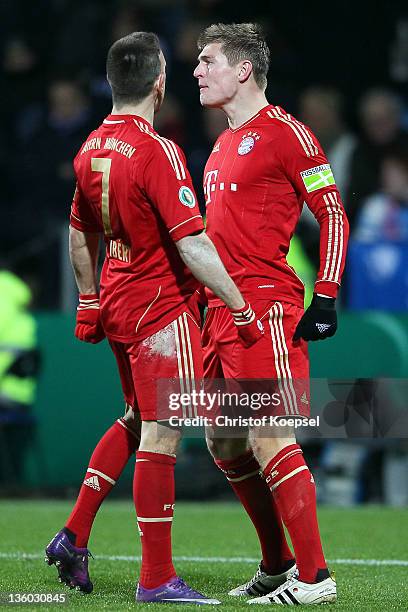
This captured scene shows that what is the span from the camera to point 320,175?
15.9 ft

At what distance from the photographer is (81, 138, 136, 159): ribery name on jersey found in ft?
15.6

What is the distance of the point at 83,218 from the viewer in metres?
5.18

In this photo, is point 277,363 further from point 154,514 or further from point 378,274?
point 378,274

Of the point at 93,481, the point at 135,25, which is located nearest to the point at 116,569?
the point at 93,481

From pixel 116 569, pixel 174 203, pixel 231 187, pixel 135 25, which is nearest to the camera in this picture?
pixel 174 203

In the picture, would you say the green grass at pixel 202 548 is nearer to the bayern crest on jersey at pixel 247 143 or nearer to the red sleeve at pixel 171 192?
the red sleeve at pixel 171 192

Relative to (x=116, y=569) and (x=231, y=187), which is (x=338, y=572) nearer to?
(x=116, y=569)

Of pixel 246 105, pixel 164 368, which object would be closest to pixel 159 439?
pixel 164 368

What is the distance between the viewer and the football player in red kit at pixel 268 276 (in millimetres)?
4691

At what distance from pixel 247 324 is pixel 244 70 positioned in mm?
1055

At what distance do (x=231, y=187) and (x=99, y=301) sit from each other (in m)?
0.67

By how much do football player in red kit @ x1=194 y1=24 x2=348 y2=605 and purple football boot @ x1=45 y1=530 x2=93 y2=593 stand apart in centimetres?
58

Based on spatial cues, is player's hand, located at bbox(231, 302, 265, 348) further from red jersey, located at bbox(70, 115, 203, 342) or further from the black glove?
red jersey, located at bbox(70, 115, 203, 342)

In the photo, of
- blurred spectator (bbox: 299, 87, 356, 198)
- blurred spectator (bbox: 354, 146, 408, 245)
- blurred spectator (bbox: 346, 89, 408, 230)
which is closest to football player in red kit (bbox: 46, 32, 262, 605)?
blurred spectator (bbox: 354, 146, 408, 245)
